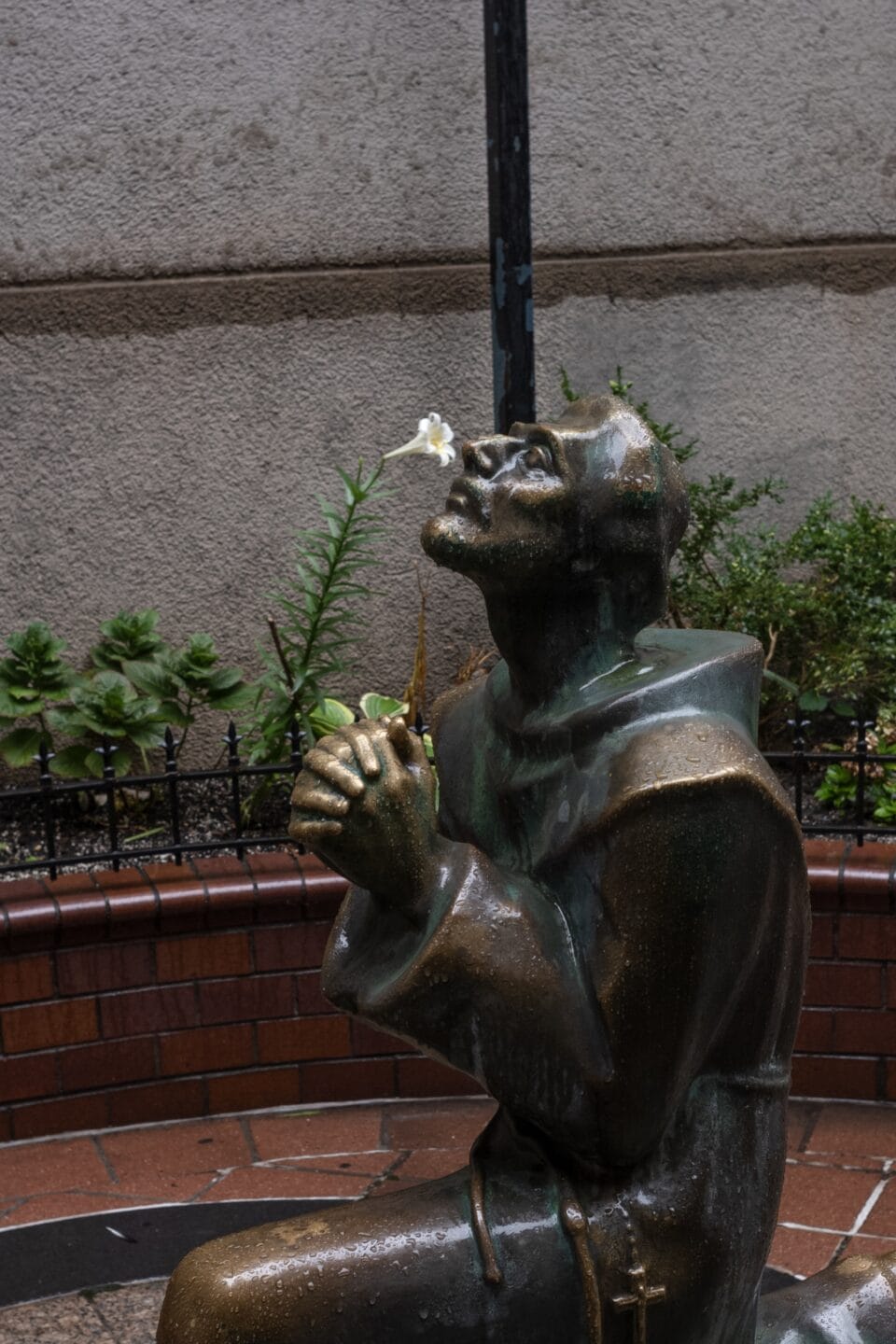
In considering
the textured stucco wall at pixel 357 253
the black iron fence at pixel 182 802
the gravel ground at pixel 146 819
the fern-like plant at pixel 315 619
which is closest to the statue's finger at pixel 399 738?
the black iron fence at pixel 182 802

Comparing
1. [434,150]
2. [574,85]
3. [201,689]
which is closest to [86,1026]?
[201,689]

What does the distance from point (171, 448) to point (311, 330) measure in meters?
0.67

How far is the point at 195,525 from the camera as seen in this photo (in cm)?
616

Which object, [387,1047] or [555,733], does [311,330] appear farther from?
[555,733]

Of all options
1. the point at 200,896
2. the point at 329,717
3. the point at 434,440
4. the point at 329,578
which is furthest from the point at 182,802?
the point at 434,440

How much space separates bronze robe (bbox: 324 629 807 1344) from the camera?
2.07 m

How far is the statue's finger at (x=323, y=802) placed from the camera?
2117 mm

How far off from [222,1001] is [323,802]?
2683 millimetres

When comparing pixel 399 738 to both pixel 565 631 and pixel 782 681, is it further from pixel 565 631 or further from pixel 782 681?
pixel 782 681

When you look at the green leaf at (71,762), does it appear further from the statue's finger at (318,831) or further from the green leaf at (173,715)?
the statue's finger at (318,831)

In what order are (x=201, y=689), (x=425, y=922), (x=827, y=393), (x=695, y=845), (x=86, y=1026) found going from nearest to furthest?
(x=695, y=845) < (x=425, y=922) < (x=86, y=1026) < (x=201, y=689) < (x=827, y=393)

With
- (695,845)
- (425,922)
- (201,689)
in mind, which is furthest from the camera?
(201,689)

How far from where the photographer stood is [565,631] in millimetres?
2244

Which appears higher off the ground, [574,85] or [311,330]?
[574,85]
